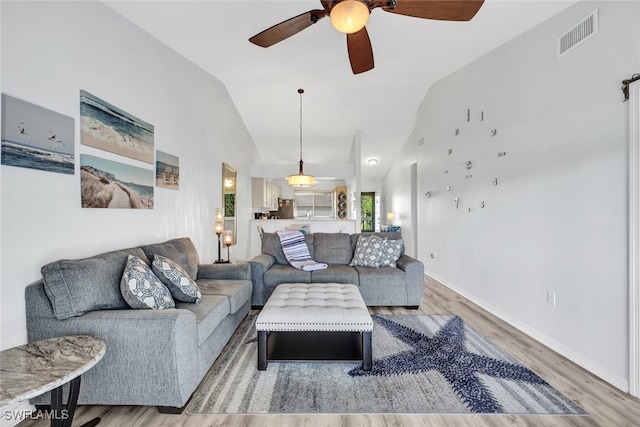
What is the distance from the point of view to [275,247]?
12.7ft

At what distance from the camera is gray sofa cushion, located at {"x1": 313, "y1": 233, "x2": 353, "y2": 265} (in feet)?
12.5

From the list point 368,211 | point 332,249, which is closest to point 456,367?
point 332,249

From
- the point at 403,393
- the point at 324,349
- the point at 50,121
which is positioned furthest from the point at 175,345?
the point at 50,121

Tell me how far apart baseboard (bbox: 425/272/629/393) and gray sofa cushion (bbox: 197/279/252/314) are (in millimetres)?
2692

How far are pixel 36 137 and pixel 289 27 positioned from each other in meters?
1.70

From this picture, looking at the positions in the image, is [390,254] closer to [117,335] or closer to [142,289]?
[142,289]

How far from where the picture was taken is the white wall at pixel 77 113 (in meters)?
1.59

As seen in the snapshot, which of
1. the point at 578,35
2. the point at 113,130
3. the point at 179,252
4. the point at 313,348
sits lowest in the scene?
the point at 313,348

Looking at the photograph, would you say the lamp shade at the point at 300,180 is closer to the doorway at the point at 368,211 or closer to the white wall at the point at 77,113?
the white wall at the point at 77,113

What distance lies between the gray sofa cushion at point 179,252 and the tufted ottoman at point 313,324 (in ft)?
3.07

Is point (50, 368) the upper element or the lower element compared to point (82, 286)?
lower

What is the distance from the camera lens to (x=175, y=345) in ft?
5.30

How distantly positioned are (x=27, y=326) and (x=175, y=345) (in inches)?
32.8

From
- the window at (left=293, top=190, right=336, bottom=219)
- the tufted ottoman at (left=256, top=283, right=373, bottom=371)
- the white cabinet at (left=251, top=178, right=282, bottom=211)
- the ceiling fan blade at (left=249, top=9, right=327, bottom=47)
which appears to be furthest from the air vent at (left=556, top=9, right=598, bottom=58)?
the window at (left=293, top=190, right=336, bottom=219)
